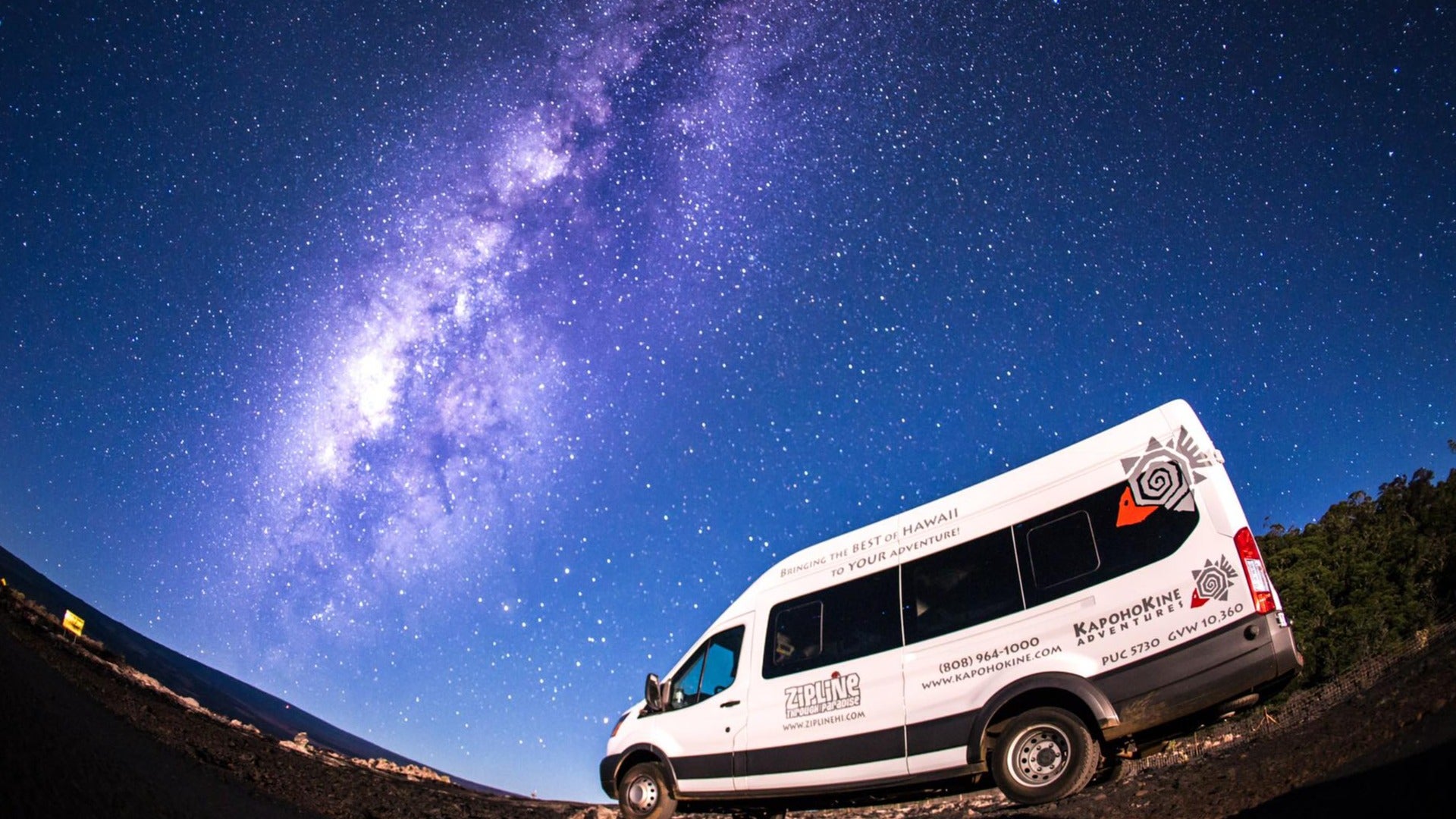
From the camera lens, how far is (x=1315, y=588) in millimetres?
30484

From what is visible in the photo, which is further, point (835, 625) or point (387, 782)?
point (387, 782)

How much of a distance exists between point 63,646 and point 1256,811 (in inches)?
802

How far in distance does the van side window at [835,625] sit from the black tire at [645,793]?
6.70 feet

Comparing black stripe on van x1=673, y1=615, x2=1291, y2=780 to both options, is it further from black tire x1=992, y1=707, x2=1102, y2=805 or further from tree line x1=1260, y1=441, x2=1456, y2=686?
tree line x1=1260, y1=441, x2=1456, y2=686

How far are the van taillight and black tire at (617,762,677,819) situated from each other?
6331mm

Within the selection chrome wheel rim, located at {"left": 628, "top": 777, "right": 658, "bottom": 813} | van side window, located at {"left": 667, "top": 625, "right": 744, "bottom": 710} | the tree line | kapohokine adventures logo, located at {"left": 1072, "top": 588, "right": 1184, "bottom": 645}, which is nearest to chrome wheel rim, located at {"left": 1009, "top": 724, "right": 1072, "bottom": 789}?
kapohokine adventures logo, located at {"left": 1072, "top": 588, "right": 1184, "bottom": 645}

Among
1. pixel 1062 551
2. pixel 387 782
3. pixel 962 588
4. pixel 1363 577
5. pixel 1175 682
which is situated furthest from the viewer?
pixel 1363 577

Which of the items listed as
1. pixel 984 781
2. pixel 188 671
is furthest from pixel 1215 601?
pixel 188 671

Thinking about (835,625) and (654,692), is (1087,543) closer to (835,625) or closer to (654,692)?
(835,625)

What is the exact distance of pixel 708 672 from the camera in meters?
8.03

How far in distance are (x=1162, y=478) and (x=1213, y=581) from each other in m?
0.89

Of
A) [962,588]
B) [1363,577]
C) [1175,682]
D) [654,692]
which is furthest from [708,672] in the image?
[1363,577]

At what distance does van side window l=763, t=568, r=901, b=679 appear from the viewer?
6691 millimetres

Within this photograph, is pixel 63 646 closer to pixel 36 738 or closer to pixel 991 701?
pixel 36 738
